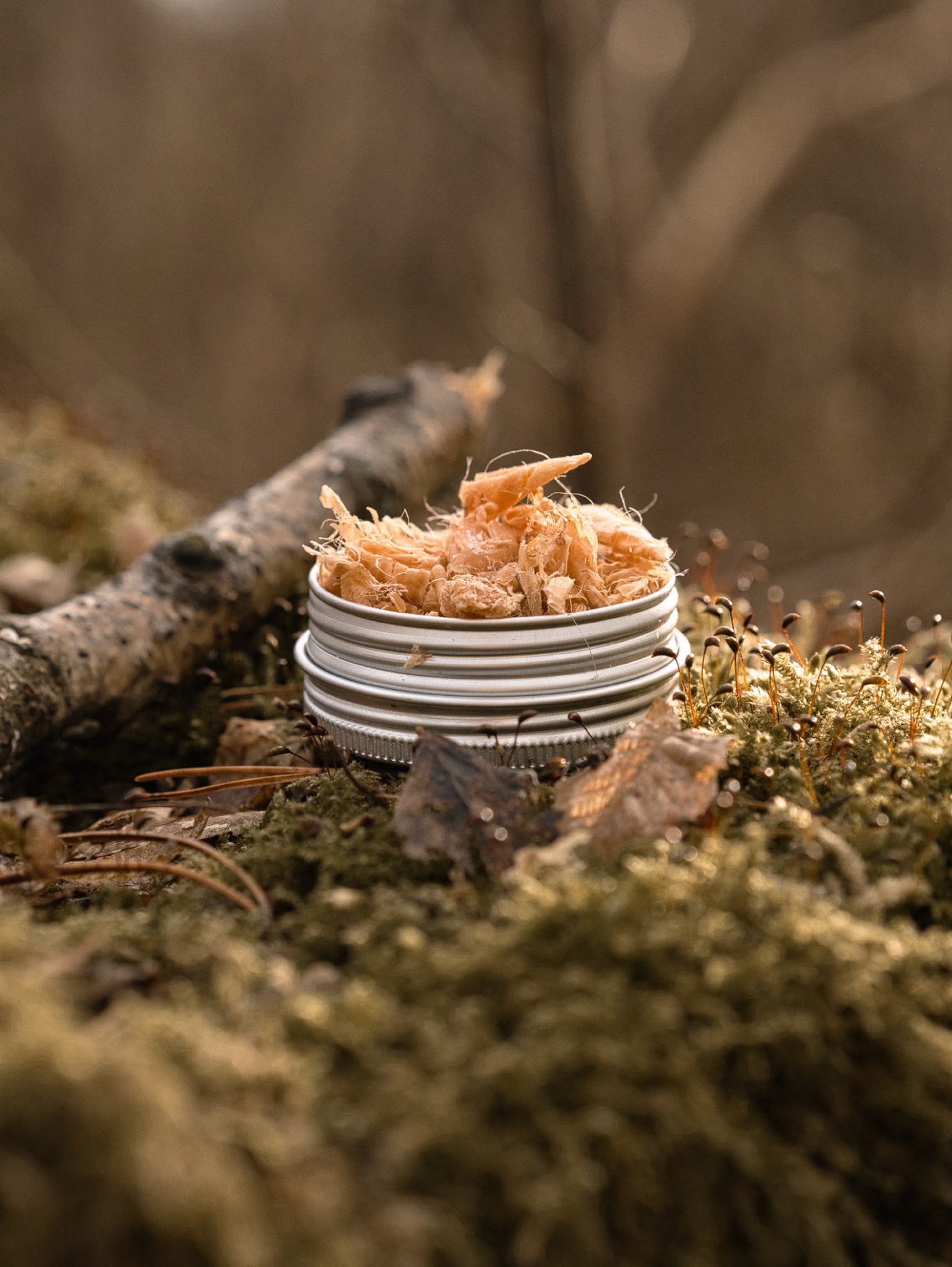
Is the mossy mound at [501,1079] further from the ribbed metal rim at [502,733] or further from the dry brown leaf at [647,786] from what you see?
the ribbed metal rim at [502,733]

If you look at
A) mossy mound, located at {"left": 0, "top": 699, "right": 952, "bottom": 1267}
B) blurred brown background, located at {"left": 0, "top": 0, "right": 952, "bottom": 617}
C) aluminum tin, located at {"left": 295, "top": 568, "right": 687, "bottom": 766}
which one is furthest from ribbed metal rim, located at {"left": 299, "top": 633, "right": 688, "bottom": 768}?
blurred brown background, located at {"left": 0, "top": 0, "right": 952, "bottom": 617}

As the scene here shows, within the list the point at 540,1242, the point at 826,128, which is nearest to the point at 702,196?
the point at 826,128

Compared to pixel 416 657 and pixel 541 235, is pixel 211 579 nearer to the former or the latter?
pixel 416 657

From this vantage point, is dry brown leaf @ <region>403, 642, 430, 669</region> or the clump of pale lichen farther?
the clump of pale lichen

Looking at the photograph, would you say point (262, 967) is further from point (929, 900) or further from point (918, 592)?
point (918, 592)

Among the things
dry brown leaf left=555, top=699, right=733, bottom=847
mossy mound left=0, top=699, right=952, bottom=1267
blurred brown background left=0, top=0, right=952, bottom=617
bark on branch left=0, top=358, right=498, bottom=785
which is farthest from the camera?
blurred brown background left=0, top=0, right=952, bottom=617

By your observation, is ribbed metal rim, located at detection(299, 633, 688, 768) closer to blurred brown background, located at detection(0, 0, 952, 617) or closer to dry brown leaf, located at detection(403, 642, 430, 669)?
dry brown leaf, located at detection(403, 642, 430, 669)

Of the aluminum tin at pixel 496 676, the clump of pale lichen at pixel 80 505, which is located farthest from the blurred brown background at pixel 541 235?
the aluminum tin at pixel 496 676
